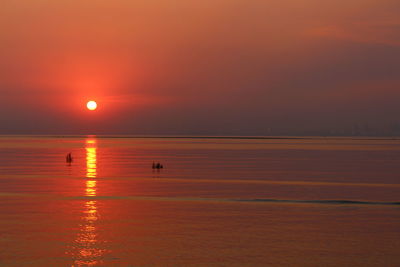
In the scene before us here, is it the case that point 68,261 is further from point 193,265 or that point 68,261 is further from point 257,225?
point 257,225

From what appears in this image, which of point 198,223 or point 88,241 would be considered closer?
point 88,241

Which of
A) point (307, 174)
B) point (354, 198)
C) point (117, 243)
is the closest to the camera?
point (117, 243)

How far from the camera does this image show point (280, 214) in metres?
31.3

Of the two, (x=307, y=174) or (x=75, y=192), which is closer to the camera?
(x=75, y=192)

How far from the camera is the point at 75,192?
41.5 m

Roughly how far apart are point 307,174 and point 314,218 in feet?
99.9

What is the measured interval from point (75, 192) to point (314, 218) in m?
18.5

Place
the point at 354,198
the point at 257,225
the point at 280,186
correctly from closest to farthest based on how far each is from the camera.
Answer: the point at 257,225 < the point at 354,198 < the point at 280,186

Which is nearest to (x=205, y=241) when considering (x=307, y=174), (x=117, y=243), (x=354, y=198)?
(x=117, y=243)

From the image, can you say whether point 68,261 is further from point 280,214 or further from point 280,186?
point 280,186

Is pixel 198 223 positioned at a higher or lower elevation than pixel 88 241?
higher

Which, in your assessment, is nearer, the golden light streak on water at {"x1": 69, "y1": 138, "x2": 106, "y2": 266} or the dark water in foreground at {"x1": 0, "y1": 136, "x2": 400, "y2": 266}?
the golden light streak on water at {"x1": 69, "y1": 138, "x2": 106, "y2": 266}

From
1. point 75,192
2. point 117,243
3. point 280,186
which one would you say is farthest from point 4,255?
point 280,186

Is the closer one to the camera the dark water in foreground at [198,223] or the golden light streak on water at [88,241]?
the golden light streak on water at [88,241]
